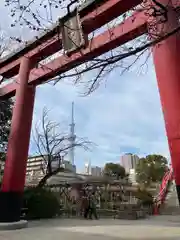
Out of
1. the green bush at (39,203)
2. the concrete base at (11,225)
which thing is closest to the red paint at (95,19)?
the concrete base at (11,225)

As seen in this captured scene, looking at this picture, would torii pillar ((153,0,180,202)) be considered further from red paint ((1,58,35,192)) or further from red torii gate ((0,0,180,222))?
red paint ((1,58,35,192))

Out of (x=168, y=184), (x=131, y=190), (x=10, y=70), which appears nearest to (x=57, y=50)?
(x=10, y=70)

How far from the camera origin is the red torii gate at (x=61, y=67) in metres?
7.64

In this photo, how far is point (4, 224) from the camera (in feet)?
37.8

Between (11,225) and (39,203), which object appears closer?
(11,225)

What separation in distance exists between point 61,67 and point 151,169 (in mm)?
42274

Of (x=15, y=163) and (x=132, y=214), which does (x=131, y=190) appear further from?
(x=15, y=163)

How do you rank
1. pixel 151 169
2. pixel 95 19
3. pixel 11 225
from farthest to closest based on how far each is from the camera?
pixel 151 169
pixel 11 225
pixel 95 19

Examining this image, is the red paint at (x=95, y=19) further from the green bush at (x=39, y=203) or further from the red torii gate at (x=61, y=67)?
the green bush at (x=39, y=203)

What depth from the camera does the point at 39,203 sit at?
16.8 meters

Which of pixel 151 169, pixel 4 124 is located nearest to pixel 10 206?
pixel 4 124

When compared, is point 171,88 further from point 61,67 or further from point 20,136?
point 20,136

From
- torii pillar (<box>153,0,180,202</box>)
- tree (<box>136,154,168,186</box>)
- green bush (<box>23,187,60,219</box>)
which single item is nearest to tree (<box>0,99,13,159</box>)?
green bush (<box>23,187,60,219</box>)

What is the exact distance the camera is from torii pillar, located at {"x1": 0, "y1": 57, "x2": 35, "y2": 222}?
39.7ft
